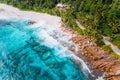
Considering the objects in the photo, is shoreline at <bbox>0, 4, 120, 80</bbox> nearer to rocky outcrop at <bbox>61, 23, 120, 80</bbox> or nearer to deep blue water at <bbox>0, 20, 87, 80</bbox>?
rocky outcrop at <bbox>61, 23, 120, 80</bbox>

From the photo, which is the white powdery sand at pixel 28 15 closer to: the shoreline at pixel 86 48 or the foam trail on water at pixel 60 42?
the shoreline at pixel 86 48

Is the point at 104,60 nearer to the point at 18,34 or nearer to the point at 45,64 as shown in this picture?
the point at 45,64

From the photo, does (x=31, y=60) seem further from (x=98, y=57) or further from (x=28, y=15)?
(x=28, y=15)

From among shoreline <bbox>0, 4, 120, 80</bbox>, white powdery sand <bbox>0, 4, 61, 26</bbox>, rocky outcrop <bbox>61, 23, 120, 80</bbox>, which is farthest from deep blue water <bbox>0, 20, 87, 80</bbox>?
white powdery sand <bbox>0, 4, 61, 26</bbox>

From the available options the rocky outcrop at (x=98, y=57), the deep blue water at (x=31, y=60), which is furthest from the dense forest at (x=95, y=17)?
the deep blue water at (x=31, y=60)

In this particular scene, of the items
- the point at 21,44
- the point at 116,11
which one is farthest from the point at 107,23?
the point at 21,44
